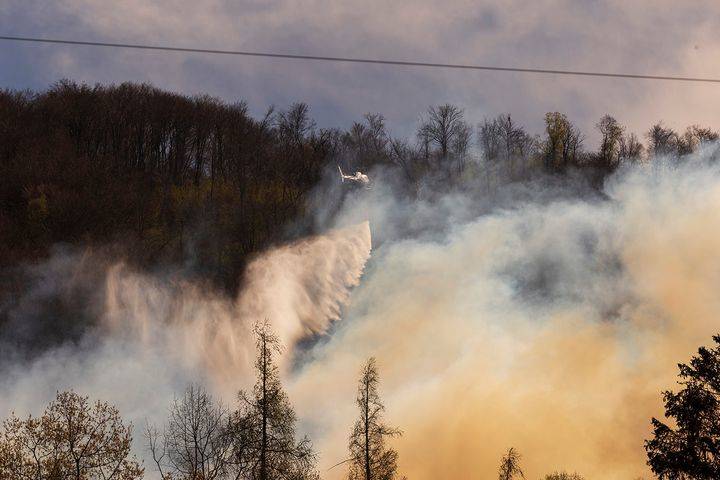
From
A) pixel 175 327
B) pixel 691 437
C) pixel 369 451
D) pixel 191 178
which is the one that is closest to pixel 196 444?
pixel 369 451

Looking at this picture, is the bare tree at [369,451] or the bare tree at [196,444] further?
the bare tree at [369,451]

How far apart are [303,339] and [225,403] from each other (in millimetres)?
9309

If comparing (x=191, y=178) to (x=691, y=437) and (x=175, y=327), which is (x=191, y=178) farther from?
(x=691, y=437)

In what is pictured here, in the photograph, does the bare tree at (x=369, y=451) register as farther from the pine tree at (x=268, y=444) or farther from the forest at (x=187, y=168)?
the forest at (x=187, y=168)

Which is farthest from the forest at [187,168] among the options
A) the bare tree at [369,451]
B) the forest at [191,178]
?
the bare tree at [369,451]

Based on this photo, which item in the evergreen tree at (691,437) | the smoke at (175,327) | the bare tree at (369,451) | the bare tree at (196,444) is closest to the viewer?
the evergreen tree at (691,437)

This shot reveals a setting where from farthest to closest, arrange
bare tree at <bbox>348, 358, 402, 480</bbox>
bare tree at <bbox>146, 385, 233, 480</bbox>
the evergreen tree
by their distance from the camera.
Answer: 1. bare tree at <bbox>348, 358, 402, 480</bbox>
2. bare tree at <bbox>146, 385, 233, 480</bbox>
3. the evergreen tree

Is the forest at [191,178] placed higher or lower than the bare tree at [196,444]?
higher

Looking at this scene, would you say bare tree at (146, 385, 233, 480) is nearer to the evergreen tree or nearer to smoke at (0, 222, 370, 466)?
smoke at (0, 222, 370, 466)

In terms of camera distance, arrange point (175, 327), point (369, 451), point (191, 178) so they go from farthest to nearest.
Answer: point (191, 178) < point (175, 327) < point (369, 451)

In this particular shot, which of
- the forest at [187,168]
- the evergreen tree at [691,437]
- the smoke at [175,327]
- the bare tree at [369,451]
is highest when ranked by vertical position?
the forest at [187,168]

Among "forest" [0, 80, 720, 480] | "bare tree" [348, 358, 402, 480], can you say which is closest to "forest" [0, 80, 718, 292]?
"forest" [0, 80, 720, 480]

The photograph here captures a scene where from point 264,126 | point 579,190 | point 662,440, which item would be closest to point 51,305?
point 264,126

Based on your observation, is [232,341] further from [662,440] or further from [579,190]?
[579,190]
